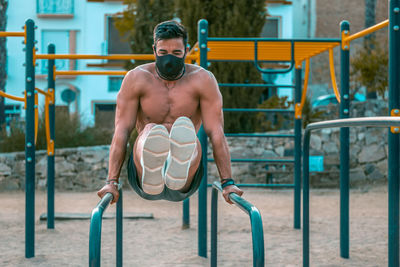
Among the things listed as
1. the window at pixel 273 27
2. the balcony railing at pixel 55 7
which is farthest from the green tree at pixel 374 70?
the balcony railing at pixel 55 7

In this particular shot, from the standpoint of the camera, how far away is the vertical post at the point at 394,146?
2654 mm

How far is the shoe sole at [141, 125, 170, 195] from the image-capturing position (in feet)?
7.28

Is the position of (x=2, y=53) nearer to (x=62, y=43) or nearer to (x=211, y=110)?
(x=62, y=43)

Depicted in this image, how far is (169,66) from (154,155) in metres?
0.52

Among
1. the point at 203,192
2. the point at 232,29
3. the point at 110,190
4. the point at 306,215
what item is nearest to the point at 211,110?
the point at 110,190

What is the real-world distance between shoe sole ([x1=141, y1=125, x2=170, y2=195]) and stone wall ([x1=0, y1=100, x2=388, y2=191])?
19.6 feet

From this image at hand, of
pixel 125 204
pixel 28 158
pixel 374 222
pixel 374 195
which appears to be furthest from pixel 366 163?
pixel 28 158

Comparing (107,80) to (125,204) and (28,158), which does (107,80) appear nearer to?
(125,204)

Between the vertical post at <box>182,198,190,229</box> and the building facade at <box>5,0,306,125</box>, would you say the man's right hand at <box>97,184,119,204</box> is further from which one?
the building facade at <box>5,0,306,125</box>

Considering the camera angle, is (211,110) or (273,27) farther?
(273,27)

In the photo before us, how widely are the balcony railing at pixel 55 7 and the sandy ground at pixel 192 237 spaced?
12.2 m

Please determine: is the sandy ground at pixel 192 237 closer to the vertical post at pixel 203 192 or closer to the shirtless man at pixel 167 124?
the vertical post at pixel 203 192

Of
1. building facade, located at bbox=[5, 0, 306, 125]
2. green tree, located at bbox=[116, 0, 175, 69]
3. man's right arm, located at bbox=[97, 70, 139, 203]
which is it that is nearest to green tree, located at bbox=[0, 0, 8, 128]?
green tree, located at bbox=[116, 0, 175, 69]

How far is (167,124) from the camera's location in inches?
103
